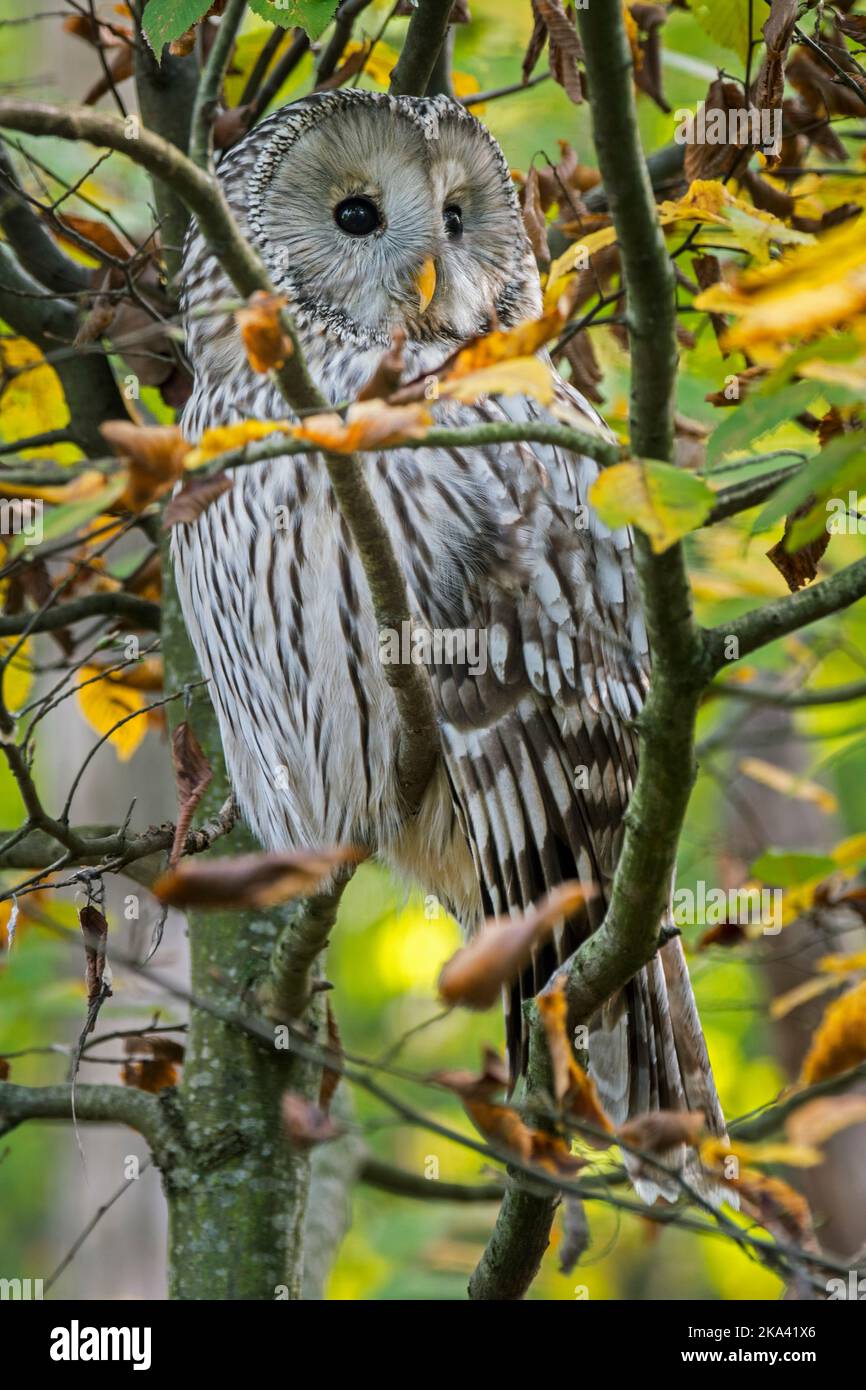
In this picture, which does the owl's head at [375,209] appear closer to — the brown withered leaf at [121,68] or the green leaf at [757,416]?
the brown withered leaf at [121,68]

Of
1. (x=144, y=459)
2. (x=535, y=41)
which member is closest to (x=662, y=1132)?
(x=144, y=459)

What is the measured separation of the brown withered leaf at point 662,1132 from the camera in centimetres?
208

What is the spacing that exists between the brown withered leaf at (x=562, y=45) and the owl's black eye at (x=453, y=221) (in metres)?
0.50

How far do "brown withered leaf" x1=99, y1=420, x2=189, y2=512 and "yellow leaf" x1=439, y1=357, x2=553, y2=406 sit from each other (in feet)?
1.07

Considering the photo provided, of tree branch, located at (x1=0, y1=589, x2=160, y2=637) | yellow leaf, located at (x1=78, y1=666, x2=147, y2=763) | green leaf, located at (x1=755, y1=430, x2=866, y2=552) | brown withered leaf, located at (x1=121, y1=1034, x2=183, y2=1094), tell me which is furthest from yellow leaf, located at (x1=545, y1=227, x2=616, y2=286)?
brown withered leaf, located at (x1=121, y1=1034, x2=183, y2=1094)

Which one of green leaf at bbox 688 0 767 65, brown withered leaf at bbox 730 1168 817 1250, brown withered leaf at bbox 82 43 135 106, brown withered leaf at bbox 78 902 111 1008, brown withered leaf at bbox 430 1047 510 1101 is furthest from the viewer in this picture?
brown withered leaf at bbox 82 43 135 106

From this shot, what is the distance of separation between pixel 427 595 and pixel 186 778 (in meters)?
0.91

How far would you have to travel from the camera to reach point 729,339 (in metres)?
1.41

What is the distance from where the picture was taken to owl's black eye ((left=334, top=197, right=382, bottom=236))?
387cm

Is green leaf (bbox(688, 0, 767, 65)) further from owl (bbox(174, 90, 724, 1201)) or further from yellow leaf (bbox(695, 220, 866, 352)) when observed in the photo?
yellow leaf (bbox(695, 220, 866, 352))

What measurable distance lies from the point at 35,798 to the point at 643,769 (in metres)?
0.97

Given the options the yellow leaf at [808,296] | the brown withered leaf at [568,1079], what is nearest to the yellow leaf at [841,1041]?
the brown withered leaf at [568,1079]
